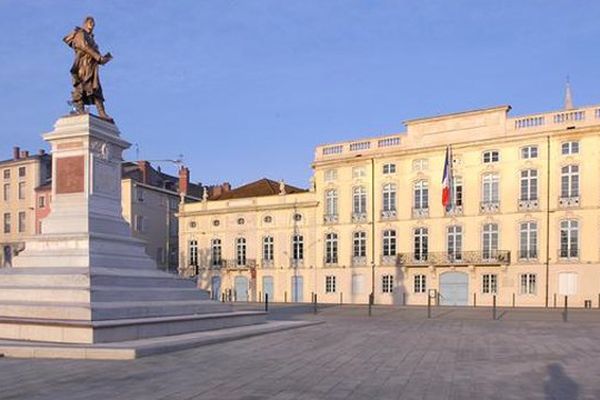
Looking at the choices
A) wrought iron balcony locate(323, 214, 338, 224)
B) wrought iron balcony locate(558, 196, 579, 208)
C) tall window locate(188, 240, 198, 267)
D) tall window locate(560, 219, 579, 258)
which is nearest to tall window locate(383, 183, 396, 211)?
wrought iron balcony locate(323, 214, 338, 224)

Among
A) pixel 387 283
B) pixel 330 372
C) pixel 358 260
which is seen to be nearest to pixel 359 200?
pixel 358 260

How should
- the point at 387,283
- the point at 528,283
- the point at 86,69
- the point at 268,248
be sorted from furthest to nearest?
1. the point at 268,248
2. the point at 387,283
3. the point at 528,283
4. the point at 86,69

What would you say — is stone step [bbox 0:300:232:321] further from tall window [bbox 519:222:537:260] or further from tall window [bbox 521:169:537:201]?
tall window [bbox 521:169:537:201]

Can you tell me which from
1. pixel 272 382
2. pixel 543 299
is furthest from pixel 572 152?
pixel 272 382

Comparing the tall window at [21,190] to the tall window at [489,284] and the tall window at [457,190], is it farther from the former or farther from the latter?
the tall window at [489,284]

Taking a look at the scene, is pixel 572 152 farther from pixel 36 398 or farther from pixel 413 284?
pixel 36 398

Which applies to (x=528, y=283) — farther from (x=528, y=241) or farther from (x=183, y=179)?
(x=183, y=179)

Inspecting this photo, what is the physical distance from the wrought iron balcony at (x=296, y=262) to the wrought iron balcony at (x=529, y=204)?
18.4 metres

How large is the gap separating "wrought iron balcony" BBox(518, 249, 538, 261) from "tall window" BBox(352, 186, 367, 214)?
1283 centimetres

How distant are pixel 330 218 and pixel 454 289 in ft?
38.6

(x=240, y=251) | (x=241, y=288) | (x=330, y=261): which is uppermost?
(x=240, y=251)

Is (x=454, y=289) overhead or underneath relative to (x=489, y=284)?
underneath

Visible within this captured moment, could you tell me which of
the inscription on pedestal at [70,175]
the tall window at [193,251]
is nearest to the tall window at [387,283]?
the tall window at [193,251]

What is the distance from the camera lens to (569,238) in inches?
1781
